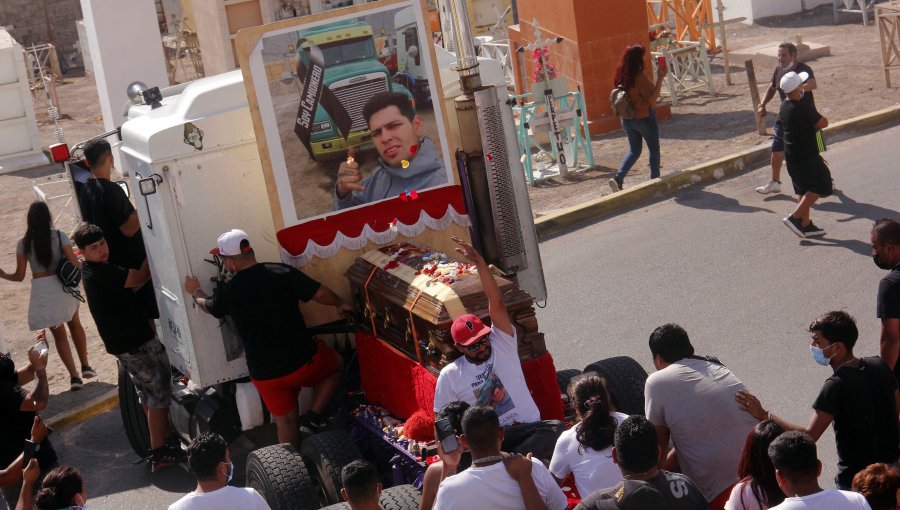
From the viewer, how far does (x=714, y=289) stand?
11.0m

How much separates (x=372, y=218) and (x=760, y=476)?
12.0ft

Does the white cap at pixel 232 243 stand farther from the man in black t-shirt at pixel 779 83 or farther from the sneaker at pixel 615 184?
the sneaker at pixel 615 184

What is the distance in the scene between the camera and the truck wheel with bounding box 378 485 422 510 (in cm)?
636

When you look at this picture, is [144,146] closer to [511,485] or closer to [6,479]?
[6,479]

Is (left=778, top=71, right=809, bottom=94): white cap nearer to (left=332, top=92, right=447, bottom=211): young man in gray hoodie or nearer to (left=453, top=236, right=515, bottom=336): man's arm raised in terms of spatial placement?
(left=332, top=92, right=447, bottom=211): young man in gray hoodie

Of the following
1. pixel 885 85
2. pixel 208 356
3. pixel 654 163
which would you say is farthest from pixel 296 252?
pixel 885 85

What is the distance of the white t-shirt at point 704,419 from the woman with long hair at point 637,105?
8515mm

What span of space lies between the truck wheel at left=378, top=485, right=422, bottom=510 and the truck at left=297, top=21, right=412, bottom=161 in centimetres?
242

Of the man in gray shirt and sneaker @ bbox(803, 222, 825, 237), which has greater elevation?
the man in gray shirt

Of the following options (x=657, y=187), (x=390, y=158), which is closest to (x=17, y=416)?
(x=390, y=158)

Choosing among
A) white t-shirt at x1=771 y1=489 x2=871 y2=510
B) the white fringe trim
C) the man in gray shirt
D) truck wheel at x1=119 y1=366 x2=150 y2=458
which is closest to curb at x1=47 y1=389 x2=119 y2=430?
truck wheel at x1=119 y1=366 x2=150 y2=458

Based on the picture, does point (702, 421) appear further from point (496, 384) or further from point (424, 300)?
point (424, 300)

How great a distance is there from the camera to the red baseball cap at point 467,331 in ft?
20.8

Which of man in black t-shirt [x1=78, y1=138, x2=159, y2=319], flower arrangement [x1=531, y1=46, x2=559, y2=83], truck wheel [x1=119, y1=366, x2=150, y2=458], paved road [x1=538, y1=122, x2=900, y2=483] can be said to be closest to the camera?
man in black t-shirt [x1=78, y1=138, x2=159, y2=319]
